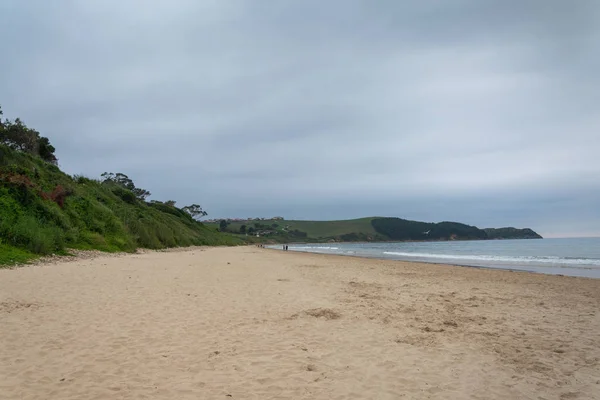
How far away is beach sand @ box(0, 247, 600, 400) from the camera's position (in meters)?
4.47

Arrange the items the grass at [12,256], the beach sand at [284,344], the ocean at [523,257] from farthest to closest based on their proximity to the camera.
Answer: the ocean at [523,257], the grass at [12,256], the beach sand at [284,344]

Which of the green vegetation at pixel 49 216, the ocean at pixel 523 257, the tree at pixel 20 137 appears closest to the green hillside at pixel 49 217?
the green vegetation at pixel 49 216

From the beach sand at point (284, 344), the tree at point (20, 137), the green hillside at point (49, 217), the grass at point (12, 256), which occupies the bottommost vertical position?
the beach sand at point (284, 344)

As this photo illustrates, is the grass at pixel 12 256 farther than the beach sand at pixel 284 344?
Yes

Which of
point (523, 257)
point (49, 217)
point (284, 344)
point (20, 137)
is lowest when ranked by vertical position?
point (284, 344)

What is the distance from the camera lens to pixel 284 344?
20.1 ft

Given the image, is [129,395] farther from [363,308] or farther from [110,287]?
[110,287]

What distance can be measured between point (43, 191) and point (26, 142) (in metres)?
17.1

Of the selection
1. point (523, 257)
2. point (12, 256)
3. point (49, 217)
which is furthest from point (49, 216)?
point (523, 257)

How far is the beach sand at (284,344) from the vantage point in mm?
4473

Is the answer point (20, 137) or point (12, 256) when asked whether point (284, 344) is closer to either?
point (12, 256)

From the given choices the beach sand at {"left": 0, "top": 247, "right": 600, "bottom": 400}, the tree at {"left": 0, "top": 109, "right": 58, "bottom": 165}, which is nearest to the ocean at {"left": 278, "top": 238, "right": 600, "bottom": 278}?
the beach sand at {"left": 0, "top": 247, "right": 600, "bottom": 400}

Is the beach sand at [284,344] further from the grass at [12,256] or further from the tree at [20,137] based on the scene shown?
the tree at [20,137]

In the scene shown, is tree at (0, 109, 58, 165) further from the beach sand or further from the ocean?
the ocean
